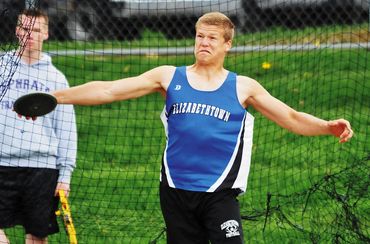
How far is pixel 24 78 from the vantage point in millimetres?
7762

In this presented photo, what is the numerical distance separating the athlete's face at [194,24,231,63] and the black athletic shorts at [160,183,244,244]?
0.79 meters

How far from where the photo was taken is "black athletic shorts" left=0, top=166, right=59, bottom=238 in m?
7.71

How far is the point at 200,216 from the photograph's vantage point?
650cm

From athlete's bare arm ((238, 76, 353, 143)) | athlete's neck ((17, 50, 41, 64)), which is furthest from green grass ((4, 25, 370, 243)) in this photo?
athlete's neck ((17, 50, 41, 64))

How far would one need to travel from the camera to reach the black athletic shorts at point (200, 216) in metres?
6.40

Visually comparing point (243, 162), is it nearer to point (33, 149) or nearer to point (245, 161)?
point (245, 161)

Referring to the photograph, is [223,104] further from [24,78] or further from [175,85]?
[24,78]

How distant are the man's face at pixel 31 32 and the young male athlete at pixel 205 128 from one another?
1.11 m

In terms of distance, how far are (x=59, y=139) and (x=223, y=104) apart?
1.77 meters

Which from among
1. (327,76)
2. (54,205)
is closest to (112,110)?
(327,76)

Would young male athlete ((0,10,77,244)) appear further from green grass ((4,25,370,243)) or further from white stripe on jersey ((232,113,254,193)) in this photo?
white stripe on jersey ((232,113,254,193))

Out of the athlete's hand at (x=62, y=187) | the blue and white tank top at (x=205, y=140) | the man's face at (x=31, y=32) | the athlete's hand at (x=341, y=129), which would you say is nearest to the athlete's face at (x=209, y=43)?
the blue and white tank top at (x=205, y=140)

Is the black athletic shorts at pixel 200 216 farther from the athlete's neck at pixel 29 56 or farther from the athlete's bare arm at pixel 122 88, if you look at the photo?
the athlete's neck at pixel 29 56

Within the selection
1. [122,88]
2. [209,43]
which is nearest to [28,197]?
[122,88]
